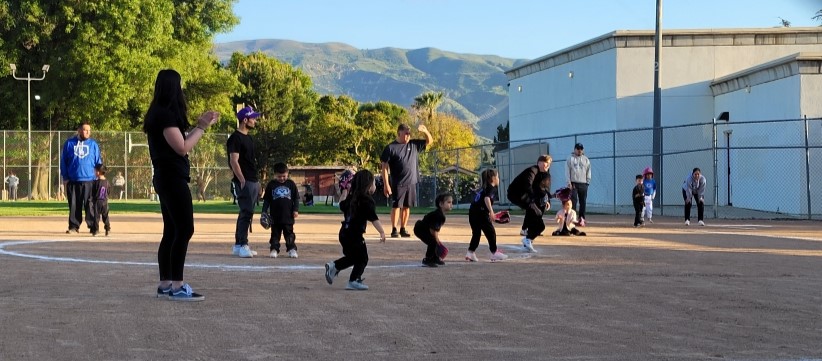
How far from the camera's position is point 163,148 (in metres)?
8.86

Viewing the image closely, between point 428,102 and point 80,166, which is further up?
point 428,102

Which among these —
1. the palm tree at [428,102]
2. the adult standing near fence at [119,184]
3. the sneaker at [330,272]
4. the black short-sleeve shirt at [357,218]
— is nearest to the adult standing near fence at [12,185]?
the adult standing near fence at [119,184]

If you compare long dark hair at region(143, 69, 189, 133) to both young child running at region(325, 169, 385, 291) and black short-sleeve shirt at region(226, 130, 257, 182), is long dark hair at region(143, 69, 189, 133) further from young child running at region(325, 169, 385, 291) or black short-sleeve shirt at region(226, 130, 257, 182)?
black short-sleeve shirt at region(226, 130, 257, 182)

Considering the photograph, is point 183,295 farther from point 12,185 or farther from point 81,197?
point 12,185

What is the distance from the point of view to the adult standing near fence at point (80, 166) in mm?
16891

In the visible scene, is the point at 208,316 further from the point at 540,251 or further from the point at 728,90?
the point at 728,90

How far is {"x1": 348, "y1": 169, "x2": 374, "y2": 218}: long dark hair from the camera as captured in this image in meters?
10.5

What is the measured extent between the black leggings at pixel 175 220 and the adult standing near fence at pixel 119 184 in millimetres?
45761

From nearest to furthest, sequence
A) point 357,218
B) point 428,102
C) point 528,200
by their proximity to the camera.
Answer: point 357,218
point 528,200
point 428,102

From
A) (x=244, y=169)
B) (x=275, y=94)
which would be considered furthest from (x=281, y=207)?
(x=275, y=94)

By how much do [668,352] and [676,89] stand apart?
3311cm

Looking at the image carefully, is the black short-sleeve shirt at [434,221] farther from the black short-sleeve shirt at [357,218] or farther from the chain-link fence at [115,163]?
the chain-link fence at [115,163]

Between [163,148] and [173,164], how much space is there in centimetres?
15

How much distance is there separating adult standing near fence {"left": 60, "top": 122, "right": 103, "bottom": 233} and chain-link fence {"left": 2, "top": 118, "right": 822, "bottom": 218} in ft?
51.4
